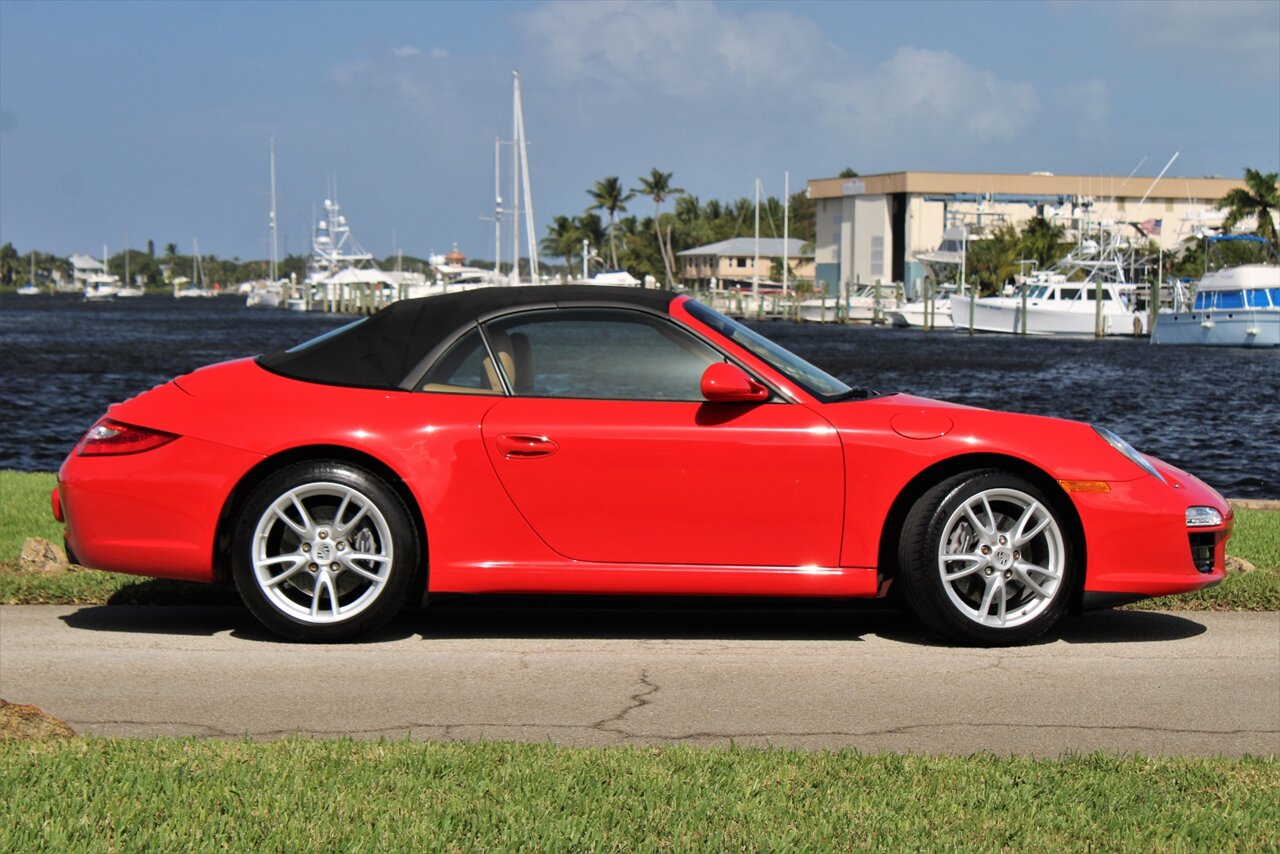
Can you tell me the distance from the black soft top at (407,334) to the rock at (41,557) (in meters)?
2.02

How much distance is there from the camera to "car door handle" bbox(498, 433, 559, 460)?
20.4 feet

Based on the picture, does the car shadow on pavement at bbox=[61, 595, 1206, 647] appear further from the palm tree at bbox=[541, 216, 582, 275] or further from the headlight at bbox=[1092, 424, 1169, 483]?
the palm tree at bbox=[541, 216, 582, 275]

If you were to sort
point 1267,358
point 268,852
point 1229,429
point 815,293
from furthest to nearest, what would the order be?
point 815,293, point 1267,358, point 1229,429, point 268,852

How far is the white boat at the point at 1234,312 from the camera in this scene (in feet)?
207

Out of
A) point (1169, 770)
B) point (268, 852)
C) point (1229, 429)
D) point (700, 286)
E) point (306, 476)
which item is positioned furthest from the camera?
point (700, 286)

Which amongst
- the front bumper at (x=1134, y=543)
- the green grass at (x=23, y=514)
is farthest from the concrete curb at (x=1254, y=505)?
the green grass at (x=23, y=514)

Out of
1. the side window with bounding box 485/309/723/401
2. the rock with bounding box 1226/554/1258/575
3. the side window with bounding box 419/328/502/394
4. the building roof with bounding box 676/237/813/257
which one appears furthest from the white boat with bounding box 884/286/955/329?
the side window with bounding box 419/328/502/394

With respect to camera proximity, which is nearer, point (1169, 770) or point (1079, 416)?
point (1169, 770)

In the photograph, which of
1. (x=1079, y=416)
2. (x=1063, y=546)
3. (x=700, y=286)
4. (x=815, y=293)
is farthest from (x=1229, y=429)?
(x=700, y=286)

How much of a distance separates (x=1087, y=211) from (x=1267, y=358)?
35.2 meters

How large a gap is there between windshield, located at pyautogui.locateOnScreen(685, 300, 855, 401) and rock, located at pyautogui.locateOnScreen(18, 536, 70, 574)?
11.7ft

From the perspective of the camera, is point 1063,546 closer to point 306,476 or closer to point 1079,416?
point 306,476

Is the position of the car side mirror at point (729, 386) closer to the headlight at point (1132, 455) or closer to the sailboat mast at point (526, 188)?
the headlight at point (1132, 455)

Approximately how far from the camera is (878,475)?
20.5ft
